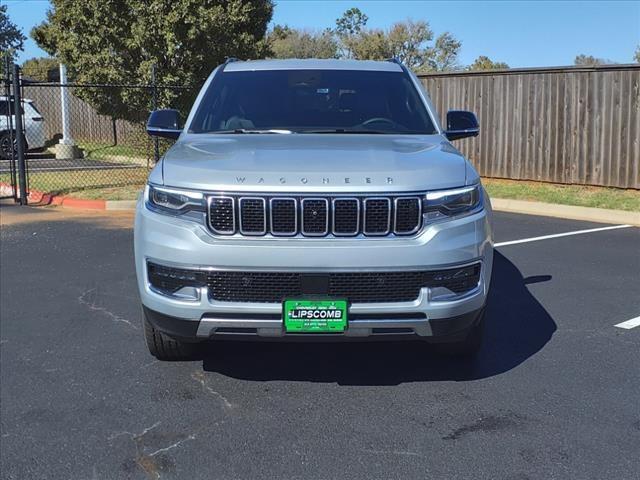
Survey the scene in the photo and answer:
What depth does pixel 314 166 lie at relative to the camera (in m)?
3.67

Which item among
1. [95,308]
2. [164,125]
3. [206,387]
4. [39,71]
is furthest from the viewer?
[39,71]

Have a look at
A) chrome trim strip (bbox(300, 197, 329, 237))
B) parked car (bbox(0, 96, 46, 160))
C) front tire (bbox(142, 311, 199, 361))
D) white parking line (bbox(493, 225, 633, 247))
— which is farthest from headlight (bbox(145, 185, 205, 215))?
parked car (bbox(0, 96, 46, 160))

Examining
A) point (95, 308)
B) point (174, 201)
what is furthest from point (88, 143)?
point (174, 201)

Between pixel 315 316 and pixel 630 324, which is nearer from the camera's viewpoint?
pixel 315 316

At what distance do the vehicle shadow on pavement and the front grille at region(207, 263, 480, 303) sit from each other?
2.73 feet

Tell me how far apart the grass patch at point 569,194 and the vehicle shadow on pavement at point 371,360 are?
279 inches

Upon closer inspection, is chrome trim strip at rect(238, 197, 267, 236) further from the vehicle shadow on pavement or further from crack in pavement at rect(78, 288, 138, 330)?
crack in pavement at rect(78, 288, 138, 330)

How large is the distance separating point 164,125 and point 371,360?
88.8 inches

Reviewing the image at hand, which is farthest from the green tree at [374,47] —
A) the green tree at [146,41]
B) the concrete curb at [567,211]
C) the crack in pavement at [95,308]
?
the crack in pavement at [95,308]

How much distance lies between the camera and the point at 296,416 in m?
3.74

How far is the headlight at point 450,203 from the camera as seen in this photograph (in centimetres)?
360

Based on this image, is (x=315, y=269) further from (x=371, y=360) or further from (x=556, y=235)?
(x=556, y=235)

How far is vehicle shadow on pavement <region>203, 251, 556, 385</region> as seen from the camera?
427 centimetres

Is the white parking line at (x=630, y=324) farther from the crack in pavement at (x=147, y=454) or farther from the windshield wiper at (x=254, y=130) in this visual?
the crack in pavement at (x=147, y=454)
